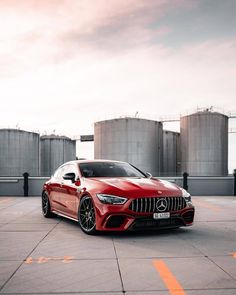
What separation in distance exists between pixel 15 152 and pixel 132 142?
1331 centimetres

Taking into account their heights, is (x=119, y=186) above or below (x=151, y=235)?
above

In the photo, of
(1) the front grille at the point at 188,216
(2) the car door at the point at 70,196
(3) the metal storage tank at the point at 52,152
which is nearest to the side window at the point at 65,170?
(2) the car door at the point at 70,196

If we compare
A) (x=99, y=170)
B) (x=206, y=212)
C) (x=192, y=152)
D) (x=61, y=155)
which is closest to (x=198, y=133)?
(x=192, y=152)

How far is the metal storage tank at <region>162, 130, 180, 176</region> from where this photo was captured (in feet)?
129

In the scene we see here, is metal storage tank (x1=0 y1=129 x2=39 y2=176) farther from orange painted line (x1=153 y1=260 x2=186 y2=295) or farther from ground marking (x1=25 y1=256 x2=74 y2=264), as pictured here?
orange painted line (x1=153 y1=260 x2=186 y2=295)

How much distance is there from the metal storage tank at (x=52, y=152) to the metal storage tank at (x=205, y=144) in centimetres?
2083

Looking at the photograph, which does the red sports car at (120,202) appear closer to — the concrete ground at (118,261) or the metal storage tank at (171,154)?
the concrete ground at (118,261)

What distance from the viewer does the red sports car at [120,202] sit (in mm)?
6547

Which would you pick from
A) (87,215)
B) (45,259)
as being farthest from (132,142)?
(45,259)

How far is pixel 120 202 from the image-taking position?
6559 mm

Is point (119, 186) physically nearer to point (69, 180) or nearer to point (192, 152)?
point (69, 180)

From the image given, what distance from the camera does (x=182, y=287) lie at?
3854 mm

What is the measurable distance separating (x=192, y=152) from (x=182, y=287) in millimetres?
32866

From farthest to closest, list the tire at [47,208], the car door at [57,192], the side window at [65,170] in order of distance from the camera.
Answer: the tire at [47,208] → the car door at [57,192] → the side window at [65,170]
